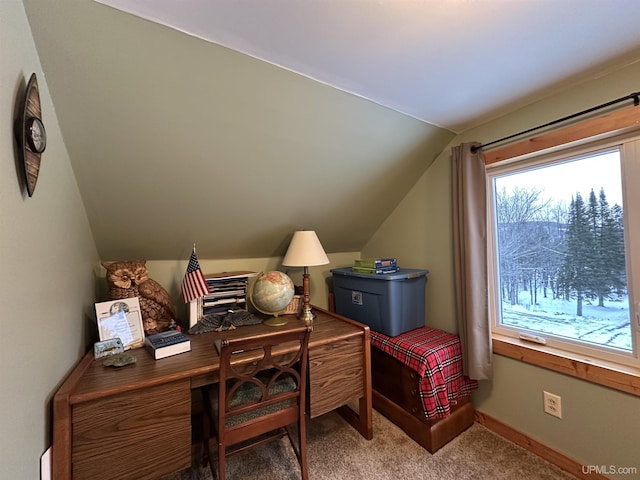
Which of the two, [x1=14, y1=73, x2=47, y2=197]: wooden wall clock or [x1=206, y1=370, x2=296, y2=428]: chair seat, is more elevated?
[x1=14, y1=73, x2=47, y2=197]: wooden wall clock

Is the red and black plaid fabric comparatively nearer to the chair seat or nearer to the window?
the window

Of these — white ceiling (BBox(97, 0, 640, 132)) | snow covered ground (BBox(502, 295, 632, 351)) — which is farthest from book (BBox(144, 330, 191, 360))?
snow covered ground (BBox(502, 295, 632, 351))

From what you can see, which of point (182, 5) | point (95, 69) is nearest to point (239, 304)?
point (95, 69)

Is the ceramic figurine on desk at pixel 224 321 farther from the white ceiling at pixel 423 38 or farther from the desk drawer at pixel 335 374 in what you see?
the white ceiling at pixel 423 38

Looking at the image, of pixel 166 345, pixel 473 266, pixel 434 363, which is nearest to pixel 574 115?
pixel 473 266

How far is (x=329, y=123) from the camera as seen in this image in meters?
1.49

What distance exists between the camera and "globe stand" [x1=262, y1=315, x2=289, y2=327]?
1.76 m

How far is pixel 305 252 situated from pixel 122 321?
1087 millimetres

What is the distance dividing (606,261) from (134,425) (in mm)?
2297

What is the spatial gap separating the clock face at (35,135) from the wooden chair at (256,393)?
35.1 inches

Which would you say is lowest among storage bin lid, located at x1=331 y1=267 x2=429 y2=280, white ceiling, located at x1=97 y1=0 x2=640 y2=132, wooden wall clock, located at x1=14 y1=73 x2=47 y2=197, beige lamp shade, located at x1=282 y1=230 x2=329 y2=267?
storage bin lid, located at x1=331 y1=267 x2=429 y2=280

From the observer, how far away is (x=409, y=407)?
5.56ft

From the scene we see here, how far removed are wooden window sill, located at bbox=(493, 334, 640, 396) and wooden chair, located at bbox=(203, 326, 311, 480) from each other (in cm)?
128

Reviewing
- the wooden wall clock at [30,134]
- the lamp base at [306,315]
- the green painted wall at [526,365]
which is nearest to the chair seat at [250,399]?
the lamp base at [306,315]
